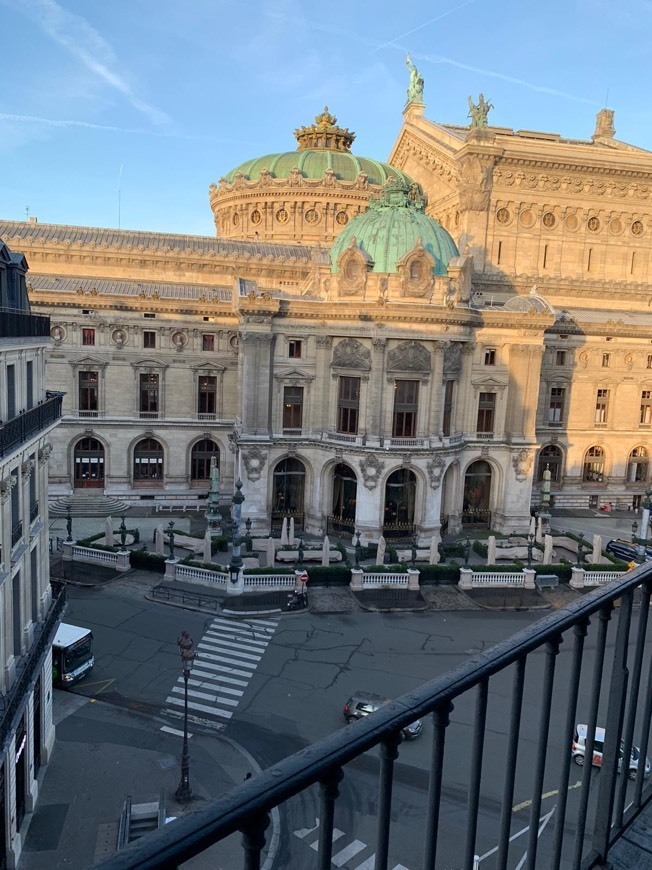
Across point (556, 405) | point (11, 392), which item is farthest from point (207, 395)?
point (11, 392)

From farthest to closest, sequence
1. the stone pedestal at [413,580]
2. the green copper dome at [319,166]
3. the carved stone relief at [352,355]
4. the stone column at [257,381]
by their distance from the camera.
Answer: the green copper dome at [319,166]
the stone column at [257,381]
the carved stone relief at [352,355]
the stone pedestal at [413,580]

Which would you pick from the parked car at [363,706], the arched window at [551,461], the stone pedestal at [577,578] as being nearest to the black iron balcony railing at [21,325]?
the parked car at [363,706]

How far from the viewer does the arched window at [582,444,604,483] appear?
211ft

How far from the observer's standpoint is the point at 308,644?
112ft

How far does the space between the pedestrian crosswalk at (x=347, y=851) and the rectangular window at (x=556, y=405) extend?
48250 millimetres

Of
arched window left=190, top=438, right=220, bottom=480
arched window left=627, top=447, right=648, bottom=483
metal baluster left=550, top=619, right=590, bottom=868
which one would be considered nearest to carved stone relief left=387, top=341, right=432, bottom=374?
arched window left=190, top=438, right=220, bottom=480

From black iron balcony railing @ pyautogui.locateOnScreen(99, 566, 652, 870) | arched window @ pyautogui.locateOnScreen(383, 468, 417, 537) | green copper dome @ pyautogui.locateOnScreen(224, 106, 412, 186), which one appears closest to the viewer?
black iron balcony railing @ pyautogui.locateOnScreen(99, 566, 652, 870)

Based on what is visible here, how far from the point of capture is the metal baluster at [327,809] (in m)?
3.63

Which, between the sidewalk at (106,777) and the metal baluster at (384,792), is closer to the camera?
the metal baluster at (384,792)

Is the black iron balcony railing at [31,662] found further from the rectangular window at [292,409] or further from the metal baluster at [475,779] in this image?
the rectangular window at [292,409]

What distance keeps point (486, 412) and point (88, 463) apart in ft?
106

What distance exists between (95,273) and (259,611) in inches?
1462

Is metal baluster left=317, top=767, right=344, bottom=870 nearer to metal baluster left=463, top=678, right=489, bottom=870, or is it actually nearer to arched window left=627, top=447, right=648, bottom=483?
metal baluster left=463, top=678, right=489, bottom=870

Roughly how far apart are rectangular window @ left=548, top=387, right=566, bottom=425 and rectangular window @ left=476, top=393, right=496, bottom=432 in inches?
364
